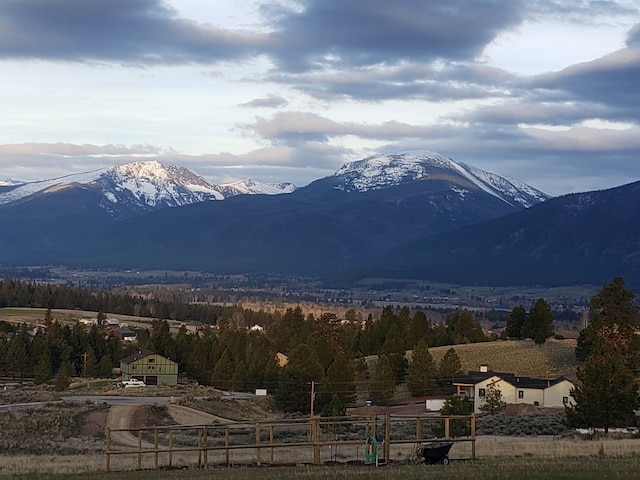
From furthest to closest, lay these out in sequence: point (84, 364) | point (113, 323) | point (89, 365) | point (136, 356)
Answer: point (113, 323) → point (89, 365) → point (84, 364) → point (136, 356)

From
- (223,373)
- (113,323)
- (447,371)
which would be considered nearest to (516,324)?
(447,371)

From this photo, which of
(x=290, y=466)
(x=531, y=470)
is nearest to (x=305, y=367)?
(x=290, y=466)

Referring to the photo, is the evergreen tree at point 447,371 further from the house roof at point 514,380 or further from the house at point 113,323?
the house at point 113,323

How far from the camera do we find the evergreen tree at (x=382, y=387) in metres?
78.5

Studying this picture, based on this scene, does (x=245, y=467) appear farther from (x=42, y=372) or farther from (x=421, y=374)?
(x=42, y=372)

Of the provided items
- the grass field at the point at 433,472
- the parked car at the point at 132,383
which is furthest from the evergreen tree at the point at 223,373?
the grass field at the point at 433,472

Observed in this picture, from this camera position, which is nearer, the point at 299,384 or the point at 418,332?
the point at 299,384

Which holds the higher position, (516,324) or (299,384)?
(516,324)

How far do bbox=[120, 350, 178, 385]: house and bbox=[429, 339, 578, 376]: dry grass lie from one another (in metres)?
25.5

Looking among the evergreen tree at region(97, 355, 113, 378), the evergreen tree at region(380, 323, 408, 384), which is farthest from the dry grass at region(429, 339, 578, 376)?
the evergreen tree at region(97, 355, 113, 378)

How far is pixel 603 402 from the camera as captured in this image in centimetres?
5181

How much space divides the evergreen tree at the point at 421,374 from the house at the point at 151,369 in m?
29.1

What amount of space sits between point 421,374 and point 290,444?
166ft

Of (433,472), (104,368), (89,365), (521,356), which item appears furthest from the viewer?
(104,368)
